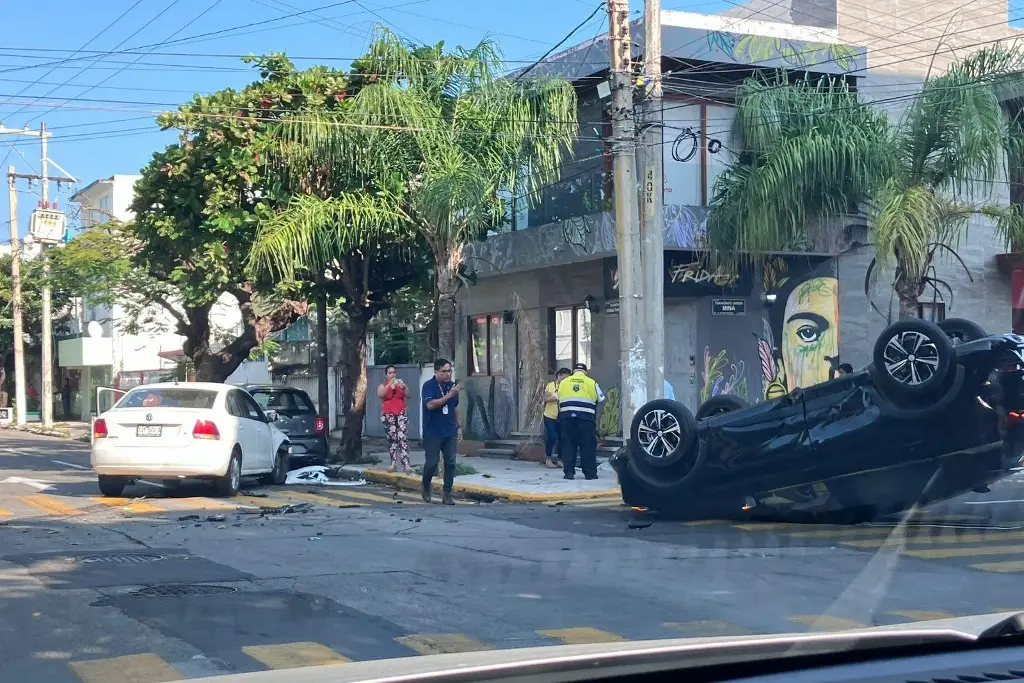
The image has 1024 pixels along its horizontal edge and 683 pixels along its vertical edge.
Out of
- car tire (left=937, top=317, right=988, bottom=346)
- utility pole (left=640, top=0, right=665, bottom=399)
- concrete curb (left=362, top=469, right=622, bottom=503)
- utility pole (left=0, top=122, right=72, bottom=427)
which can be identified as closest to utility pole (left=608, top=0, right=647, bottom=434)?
utility pole (left=640, top=0, right=665, bottom=399)

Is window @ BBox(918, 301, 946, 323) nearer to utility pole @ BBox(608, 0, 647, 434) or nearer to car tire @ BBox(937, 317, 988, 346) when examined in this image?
utility pole @ BBox(608, 0, 647, 434)

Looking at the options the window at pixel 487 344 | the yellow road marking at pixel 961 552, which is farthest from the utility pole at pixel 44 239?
the yellow road marking at pixel 961 552

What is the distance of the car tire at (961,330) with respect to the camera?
1151 cm

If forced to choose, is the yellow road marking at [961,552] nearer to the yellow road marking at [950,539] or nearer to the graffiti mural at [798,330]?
the yellow road marking at [950,539]

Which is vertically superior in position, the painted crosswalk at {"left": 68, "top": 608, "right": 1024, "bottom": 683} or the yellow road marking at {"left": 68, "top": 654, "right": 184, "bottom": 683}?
the yellow road marking at {"left": 68, "top": 654, "right": 184, "bottom": 683}

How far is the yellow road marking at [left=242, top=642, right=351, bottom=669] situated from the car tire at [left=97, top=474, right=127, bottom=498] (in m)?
9.68

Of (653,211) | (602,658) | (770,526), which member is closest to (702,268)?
(653,211)

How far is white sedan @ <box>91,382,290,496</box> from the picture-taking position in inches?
575

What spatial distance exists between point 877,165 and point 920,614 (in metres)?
11.7

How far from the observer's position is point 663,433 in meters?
12.0

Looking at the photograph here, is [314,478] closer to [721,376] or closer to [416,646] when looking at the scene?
[721,376]

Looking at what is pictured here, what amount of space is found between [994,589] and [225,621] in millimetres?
5463

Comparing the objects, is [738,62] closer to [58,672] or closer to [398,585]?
[398,585]

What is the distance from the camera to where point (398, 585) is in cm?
833
